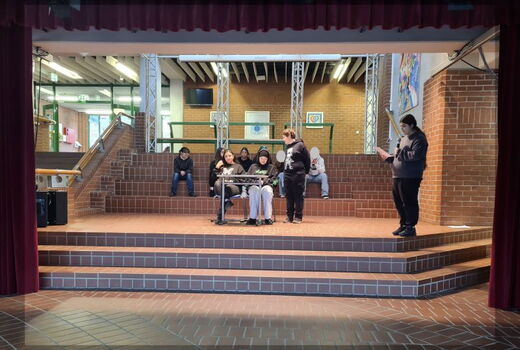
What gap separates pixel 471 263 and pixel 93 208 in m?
6.31

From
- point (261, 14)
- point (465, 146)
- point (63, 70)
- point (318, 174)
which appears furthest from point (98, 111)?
point (465, 146)

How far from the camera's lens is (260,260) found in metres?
4.10

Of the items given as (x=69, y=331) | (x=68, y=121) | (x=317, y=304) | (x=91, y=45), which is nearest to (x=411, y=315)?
(x=317, y=304)

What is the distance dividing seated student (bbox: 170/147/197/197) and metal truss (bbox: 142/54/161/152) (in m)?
2.43

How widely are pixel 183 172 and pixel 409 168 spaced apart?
4.48 m

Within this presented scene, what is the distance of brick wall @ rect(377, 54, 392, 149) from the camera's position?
30.7ft

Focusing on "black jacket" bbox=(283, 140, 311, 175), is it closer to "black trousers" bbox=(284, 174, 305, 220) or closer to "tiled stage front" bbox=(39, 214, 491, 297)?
"black trousers" bbox=(284, 174, 305, 220)

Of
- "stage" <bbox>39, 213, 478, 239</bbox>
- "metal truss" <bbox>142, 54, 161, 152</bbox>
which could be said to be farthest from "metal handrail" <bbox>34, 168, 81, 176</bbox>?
"metal truss" <bbox>142, 54, 161, 152</bbox>

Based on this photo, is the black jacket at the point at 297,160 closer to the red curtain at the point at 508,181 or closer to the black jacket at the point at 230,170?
the black jacket at the point at 230,170

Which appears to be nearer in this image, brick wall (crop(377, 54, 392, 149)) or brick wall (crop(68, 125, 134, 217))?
brick wall (crop(68, 125, 134, 217))

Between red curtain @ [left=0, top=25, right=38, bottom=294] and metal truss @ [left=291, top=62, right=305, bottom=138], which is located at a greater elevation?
metal truss @ [left=291, top=62, right=305, bottom=138]

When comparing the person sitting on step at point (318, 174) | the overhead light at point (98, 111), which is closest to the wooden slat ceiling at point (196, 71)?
the overhead light at point (98, 111)

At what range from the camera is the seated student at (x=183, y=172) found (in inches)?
280

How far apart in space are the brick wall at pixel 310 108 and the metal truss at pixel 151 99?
385cm
